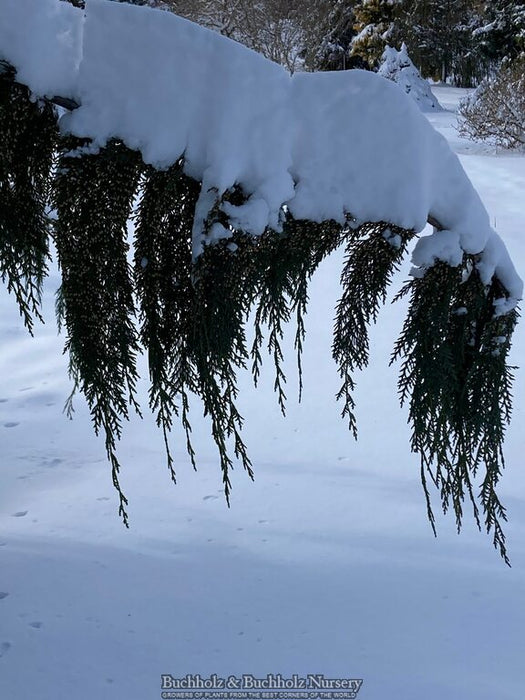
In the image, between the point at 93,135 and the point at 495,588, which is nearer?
the point at 93,135

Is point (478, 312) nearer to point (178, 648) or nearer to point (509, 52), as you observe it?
point (178, 648)

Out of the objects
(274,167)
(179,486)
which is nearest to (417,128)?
(274,167)

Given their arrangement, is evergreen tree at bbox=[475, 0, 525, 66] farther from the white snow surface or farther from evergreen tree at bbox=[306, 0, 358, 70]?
the white snow surface

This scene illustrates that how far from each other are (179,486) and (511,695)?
6.86 ft

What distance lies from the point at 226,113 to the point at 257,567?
234cm

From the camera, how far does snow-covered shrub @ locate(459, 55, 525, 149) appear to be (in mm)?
12609

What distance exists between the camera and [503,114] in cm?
1284

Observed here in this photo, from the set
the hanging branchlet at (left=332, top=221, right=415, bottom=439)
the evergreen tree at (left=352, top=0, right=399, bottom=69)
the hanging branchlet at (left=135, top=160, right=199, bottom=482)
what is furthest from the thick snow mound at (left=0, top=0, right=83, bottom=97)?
the evergreen tree at (left=352, top=0, right=399, bottom=69)

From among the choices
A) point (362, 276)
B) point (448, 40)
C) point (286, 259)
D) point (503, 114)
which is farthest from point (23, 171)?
point (448, 40)

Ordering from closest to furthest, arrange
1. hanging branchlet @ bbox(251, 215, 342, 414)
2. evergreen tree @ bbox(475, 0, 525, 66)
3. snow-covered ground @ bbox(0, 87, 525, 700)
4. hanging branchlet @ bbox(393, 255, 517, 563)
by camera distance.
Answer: hanging branchlet @ bbox(251, 215, 342, 414), hanging branchlet @ bbox(393, 255, 517, 563), snow-covered ground @ bbox(0, 87, 525, 700), evergreen tree @ bbox(475, 0, 525, 66)

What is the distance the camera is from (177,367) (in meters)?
1.96

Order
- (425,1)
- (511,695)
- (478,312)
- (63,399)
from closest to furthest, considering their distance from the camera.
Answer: (478,312) → (511,695) → (63,399) → (425,1)

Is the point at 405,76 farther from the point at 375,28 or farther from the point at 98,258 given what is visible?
the point at 98,258

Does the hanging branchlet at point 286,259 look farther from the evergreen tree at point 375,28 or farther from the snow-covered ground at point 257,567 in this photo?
the evergreen tree at point 375,28
